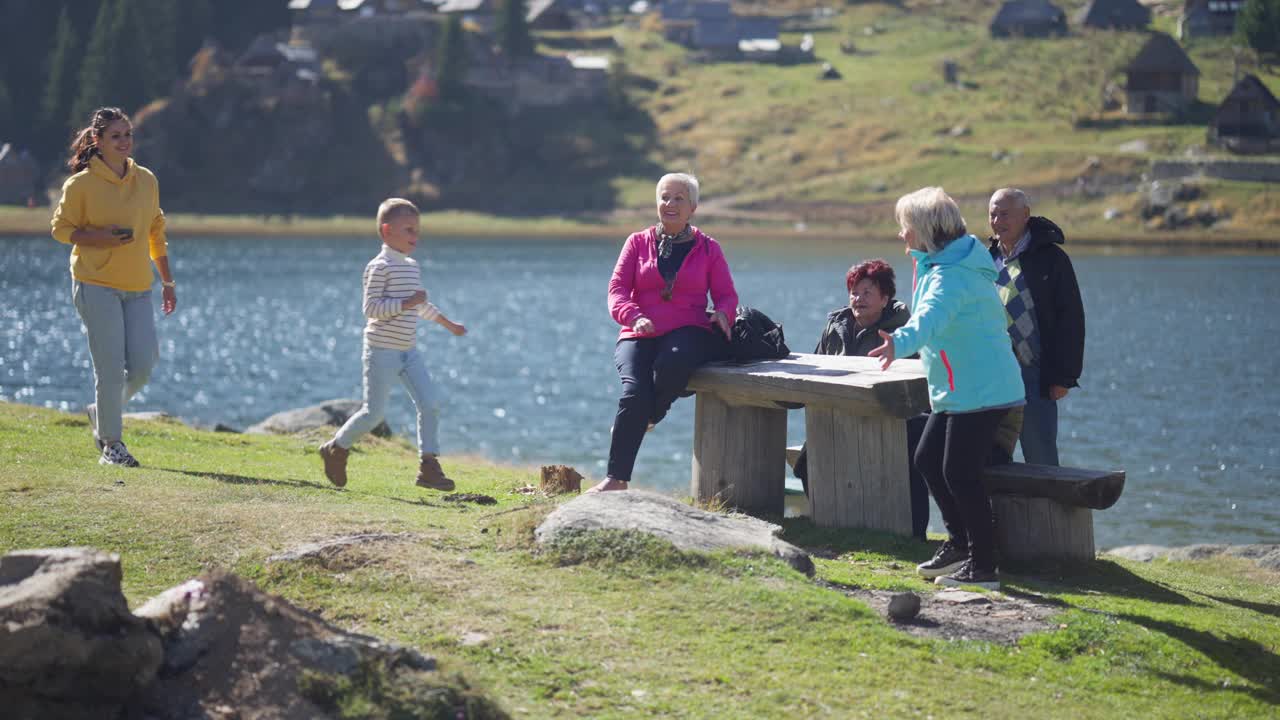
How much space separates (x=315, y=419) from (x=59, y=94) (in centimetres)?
11912

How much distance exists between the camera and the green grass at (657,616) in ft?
20.2

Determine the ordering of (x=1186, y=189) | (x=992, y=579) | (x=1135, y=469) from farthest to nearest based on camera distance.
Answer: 1. (x=1186, y=189)
2. (x=1135, y=469)
3. (x=992, y=579)

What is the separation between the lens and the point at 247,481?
10.0 metres

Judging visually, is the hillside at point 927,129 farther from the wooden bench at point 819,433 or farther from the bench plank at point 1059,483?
the bench plank at point 1059,483

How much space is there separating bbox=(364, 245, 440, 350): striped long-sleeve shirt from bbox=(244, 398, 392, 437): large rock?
8654 mm

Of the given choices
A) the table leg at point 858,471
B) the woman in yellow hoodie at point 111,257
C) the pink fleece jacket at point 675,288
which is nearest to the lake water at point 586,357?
the pink fleece jacket at point 675,288

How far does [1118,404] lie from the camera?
32.9m

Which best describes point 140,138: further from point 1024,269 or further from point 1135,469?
point 1024,269

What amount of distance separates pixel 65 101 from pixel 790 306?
92655 mm

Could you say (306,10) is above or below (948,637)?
above

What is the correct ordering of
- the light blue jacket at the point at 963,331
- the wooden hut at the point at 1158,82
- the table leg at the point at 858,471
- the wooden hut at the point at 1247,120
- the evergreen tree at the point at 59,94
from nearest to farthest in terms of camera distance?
the light blue jacket at the point at 963,331, the table leg at the point at 858,471, the wooden hut at the point at 1247,120, the wooden hut at the point at 1158,82, the evergreen tree at the point at 59,94

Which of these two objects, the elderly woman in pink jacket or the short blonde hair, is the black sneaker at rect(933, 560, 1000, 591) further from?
the elderly woman in pink jacket

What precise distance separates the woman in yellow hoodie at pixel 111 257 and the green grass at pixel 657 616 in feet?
4.20

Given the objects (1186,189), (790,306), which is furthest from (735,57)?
(790,306)
